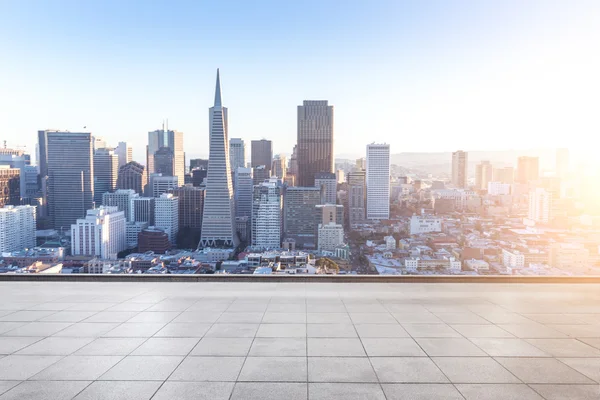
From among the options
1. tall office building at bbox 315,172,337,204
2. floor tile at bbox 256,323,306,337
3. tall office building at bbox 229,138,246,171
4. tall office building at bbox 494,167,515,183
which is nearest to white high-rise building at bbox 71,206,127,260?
tall office building at bbox 315,172,337,204

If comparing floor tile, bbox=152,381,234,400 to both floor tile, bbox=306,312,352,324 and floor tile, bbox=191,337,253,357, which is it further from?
floor tile, bbox=306,312,352,324

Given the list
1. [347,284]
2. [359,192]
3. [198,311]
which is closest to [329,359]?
[198,311]

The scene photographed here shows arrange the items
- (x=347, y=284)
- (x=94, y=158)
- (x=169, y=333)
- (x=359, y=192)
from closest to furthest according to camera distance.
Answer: (x=169, y=333), (x=347, y=284), (x=359, y=192), (x=94, y=158)

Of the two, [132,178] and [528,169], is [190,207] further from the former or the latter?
[528,169]

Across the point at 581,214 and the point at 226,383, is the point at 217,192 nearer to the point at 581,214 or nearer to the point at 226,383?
the point at 581,214

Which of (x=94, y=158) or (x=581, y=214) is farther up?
(x=94, y=158)

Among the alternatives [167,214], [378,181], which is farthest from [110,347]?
[378,181]
